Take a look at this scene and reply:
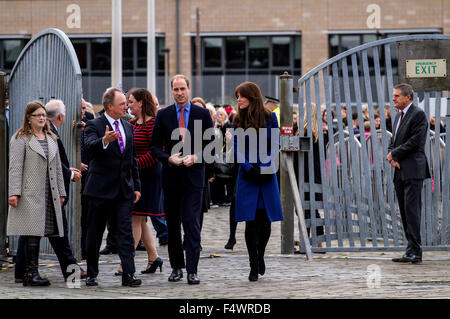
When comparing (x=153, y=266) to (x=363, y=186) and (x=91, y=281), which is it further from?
(x=363, y=186)

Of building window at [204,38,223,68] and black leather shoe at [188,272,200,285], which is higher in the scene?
building window at [204,38,223,68]

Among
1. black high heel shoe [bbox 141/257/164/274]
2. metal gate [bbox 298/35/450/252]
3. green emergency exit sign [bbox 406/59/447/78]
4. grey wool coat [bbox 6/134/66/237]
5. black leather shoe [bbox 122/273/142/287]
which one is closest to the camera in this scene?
black leather shoe [bbox 122/273/142/287]

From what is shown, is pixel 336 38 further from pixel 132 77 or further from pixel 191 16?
pixel 132 77

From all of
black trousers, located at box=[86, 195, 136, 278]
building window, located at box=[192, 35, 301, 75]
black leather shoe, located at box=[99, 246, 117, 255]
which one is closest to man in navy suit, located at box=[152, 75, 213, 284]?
black trousers, located at box=[86, 195, 136, 278]

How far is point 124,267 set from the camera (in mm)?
8703

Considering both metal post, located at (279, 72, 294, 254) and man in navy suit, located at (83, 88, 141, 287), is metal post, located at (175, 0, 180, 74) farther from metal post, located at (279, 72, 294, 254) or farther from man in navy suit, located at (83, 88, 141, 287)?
man in navy suit, located at (83, 88, 141, 287)

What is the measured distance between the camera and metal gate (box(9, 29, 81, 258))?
10086mm

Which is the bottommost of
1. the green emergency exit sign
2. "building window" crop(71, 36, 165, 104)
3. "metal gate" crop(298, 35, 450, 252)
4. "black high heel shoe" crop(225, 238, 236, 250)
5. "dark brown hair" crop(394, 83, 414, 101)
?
"black high heel shoe" crop(225, 238, 236, 250)

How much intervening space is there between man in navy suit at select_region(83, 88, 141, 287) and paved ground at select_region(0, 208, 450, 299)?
32cm

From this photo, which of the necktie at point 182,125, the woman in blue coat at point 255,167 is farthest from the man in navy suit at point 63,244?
the woman in blue coat at point 255,167

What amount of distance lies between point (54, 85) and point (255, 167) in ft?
8.56

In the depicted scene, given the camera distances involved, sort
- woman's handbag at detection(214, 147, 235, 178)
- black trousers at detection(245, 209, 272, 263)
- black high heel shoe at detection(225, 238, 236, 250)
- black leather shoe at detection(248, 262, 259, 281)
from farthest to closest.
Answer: black high heel shoe at detection(225, 238, 236, 250)
woman's handbag at detection(214, 147, 235, 178)
black trousers at detection(245, 209, 272, 263)
black leather shoe at detection(248, 262, 259, 281)

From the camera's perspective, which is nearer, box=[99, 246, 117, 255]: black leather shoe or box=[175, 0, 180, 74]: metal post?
box=[99, 246, 117, 255]: black leather shoe

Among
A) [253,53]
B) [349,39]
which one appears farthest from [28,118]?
[253,53]
